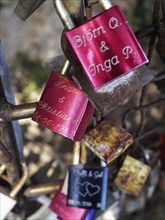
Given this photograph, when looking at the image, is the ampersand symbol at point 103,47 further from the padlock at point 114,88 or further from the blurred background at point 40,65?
the blurred background at point 40,65

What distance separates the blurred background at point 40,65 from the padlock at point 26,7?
1185 mm

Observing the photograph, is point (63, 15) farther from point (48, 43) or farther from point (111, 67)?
point (48, 43)

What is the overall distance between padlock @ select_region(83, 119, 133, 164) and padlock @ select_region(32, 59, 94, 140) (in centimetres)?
10

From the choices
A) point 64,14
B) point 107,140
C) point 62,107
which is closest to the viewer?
point 64,14

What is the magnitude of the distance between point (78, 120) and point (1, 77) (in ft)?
0.56

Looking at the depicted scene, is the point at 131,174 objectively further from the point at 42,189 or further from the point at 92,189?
the point at 42,189

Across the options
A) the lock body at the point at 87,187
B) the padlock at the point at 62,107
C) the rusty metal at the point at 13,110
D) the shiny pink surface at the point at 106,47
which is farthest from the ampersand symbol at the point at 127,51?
the lock body at the point at 87,187

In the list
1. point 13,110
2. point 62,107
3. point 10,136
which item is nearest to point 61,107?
point 62,107

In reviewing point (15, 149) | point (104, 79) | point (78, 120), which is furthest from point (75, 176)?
point (104, 79)

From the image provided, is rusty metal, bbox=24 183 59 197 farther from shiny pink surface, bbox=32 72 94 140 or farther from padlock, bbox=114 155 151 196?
shiny pink surface, bbox=32 72 94 140

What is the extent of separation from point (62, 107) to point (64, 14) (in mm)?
192

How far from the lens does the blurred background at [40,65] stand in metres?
1.84

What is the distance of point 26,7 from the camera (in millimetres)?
608

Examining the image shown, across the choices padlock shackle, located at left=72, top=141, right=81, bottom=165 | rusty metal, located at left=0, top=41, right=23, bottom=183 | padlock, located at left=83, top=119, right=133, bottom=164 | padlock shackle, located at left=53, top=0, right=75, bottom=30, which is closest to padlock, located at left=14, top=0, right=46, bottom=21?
padlock shackle, located at left=53, top=0, right=75, bottom=30
